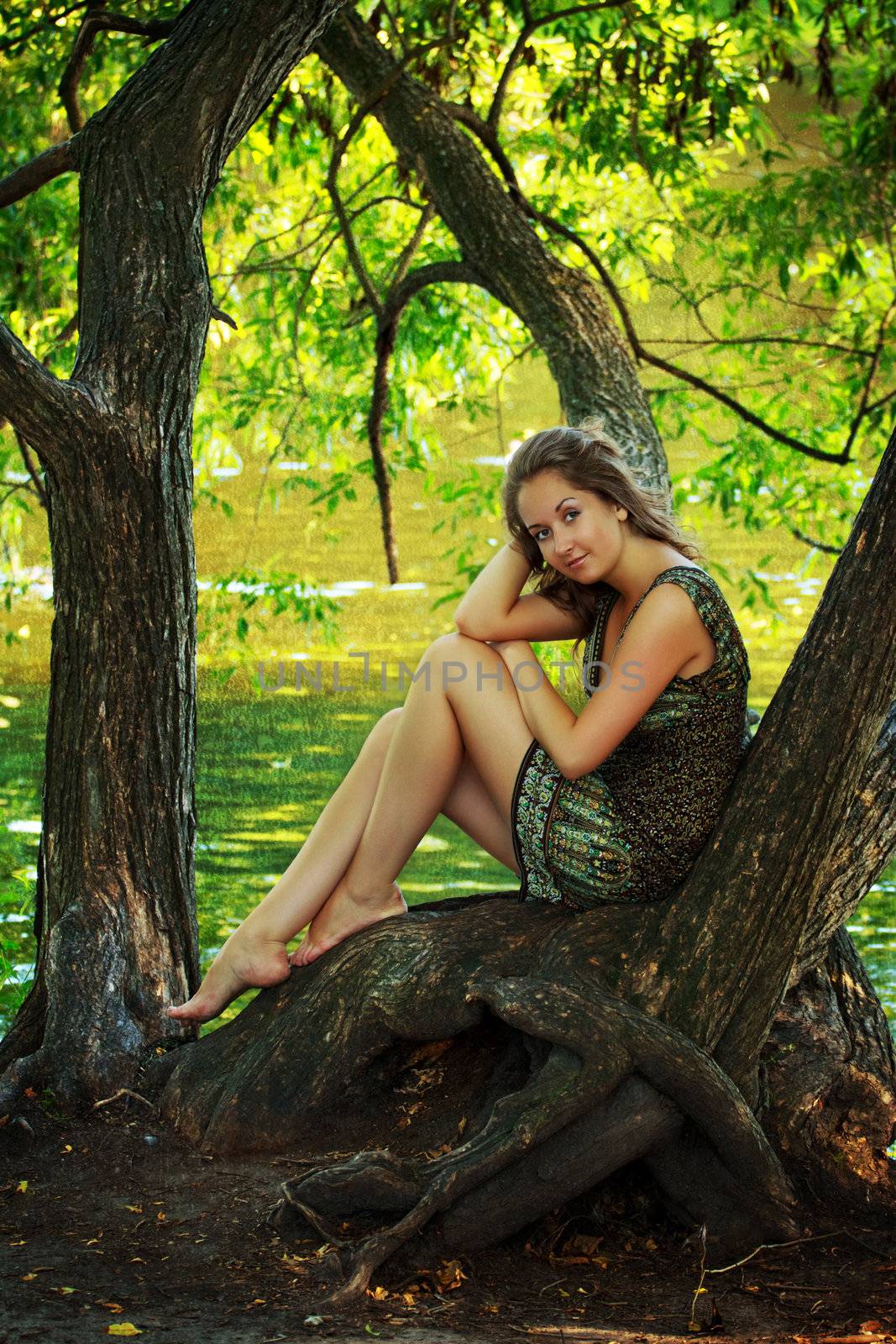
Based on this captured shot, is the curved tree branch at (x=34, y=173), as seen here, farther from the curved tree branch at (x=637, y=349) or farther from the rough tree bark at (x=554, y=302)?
the curved tree branch at (x=637, y=349)

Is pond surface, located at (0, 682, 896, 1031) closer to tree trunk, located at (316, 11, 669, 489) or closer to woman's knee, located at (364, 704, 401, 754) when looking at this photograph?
tree trunk, located at (316, 11, 669, 489)

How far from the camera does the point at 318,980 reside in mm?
2932

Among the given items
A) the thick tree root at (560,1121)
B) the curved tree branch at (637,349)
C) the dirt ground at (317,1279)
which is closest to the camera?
the dirt ground at (317,1279)

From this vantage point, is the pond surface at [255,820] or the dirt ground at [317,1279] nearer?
the dirt ground at [317,1279]

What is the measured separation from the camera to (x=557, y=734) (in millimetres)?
2736

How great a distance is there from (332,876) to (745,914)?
856 millimetres

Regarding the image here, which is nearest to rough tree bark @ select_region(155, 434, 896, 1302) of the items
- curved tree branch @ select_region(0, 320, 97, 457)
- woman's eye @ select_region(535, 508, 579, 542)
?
woman's eye @ select_region(535, 508, 579, 542)

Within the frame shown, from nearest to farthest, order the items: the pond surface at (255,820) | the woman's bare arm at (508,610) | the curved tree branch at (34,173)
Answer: the woman's bare arm at (508,610) < the curved tree branch at (34,173) < the pond surface at (255,820)

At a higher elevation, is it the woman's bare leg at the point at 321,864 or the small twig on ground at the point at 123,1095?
the woman's bare leg at the point at 321,864

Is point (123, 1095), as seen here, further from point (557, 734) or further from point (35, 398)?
point (35, 398)

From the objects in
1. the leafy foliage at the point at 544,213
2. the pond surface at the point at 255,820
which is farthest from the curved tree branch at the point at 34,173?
the pond surface at the point at 255,820

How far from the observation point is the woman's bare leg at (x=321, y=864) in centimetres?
298

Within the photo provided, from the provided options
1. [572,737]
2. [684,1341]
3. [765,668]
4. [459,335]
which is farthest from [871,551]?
[765,668]

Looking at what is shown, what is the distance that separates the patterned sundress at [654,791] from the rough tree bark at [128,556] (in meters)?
0.89
